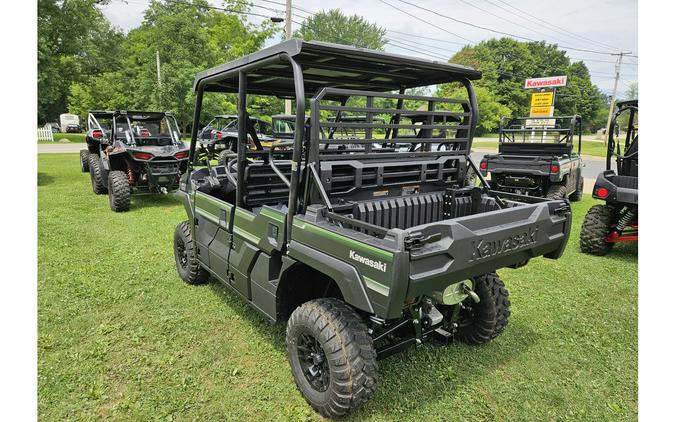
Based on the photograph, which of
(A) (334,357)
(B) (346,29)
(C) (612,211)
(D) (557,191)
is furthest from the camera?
(B) (346,29)

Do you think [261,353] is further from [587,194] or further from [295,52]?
[587,194]

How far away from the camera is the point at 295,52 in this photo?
2.45m

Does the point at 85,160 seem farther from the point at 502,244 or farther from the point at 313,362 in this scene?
the point at 502,244

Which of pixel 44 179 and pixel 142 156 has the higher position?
pixel 142 156

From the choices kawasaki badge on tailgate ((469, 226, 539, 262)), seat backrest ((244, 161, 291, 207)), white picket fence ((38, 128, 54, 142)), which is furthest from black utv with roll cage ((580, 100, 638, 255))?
white picket fence ((38, 128, 54, 142))

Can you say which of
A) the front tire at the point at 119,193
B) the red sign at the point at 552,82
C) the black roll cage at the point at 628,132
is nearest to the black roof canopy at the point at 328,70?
the black roll cage at the point at 628,132

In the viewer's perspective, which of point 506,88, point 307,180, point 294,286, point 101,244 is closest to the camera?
point 307,180

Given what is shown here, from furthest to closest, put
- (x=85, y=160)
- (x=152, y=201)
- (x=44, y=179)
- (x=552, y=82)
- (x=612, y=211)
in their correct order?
1. (x=552, y=82)
2. (x=85, y=160)
3. (x=44, y=179)
4. (x=152, y=201)
5. (x=612, y=211)

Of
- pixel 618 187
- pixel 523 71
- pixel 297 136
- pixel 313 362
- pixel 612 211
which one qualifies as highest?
pixel 523 71

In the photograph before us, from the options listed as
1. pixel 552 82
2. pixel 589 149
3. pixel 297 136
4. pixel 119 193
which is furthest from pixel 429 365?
pixel 589 149

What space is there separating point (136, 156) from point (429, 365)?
712 centimetres

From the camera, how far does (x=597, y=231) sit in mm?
5832

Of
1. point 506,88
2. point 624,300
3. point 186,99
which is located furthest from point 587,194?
point 506,88

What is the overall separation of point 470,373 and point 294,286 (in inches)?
56.8
